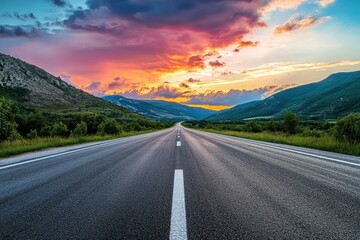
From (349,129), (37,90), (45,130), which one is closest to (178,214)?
(349,129)

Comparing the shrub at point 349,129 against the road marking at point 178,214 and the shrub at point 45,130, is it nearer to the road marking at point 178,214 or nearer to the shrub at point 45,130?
the road marking at point 178,214

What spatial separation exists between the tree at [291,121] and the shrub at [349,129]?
22.3 meters

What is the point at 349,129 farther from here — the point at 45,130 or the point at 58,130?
the point at 45,130

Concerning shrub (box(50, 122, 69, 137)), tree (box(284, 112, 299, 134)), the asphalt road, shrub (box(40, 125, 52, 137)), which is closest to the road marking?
the asphalt road

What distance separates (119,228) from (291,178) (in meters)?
3.94

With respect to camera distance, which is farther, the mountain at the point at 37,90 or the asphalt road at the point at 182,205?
the mountain at the point at 37,90

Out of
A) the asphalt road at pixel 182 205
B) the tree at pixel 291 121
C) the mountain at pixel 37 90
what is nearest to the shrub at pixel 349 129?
the asphalt road at pixel 182 205

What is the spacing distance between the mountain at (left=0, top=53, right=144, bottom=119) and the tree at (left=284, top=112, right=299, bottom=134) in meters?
111

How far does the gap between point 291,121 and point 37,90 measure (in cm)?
14500

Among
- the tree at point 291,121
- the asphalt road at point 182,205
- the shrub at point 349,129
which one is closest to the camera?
the asphalt road at point 182,205

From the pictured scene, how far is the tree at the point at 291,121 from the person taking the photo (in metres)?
35.9

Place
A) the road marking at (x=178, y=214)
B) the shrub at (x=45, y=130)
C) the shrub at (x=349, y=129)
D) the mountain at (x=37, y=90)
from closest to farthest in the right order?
the road marking at (x=178, y=214)
the shrub at (x=349, y=129)
the shrub at (x=45, y=130)
the mountain at (x=37, y=90)

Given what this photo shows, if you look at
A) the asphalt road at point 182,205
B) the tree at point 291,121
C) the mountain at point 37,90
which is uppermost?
the mountain at point 37,90

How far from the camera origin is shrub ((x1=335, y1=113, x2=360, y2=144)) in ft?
43.3
